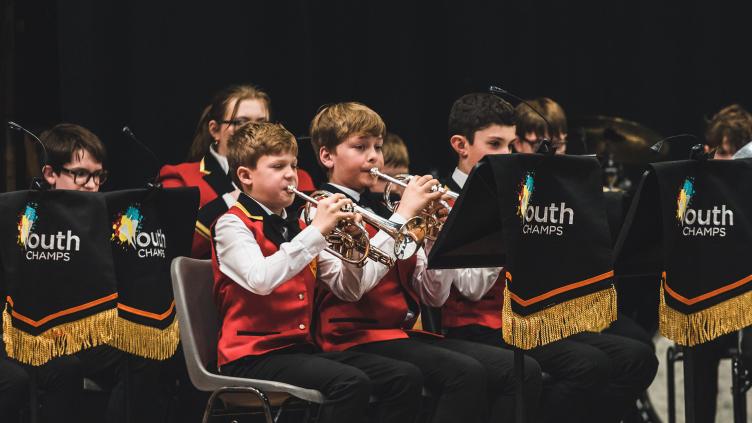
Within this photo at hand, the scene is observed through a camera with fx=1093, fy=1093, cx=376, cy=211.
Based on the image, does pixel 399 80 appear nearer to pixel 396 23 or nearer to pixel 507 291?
pixel 396 23

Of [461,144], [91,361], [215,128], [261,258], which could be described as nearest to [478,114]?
[461,144]

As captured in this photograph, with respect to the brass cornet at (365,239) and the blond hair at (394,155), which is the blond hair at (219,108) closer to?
the blond hair at (394,155)

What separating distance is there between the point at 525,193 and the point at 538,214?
0.07 meters

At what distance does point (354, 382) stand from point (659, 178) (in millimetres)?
987

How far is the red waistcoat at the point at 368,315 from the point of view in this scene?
3.41m

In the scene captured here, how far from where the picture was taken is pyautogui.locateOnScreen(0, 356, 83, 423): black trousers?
11.0 ft

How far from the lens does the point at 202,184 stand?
4184 mm

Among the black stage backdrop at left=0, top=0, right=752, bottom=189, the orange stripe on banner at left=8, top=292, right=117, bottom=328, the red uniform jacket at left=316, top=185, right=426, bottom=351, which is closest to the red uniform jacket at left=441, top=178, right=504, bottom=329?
the red uniform jacket at left=316, top=185, right=426, bottom=351

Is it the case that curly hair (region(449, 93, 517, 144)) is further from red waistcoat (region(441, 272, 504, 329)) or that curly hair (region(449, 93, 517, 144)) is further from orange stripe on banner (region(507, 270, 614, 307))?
orange stripe on banner (region(507, 270, 614, 307))

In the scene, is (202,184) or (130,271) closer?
(130,271)

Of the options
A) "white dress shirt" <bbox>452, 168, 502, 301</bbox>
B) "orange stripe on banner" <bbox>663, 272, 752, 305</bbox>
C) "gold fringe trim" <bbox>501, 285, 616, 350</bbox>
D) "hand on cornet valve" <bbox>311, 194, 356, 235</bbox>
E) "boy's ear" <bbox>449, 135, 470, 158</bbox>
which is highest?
"boy's ear" <bbox>449, 135, 470, 158</bbox>

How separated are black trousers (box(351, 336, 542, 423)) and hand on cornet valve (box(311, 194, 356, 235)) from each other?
1.48ft

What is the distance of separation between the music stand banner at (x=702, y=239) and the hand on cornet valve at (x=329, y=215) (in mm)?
819

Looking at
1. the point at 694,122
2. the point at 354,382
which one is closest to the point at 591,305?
the point at 354,382
